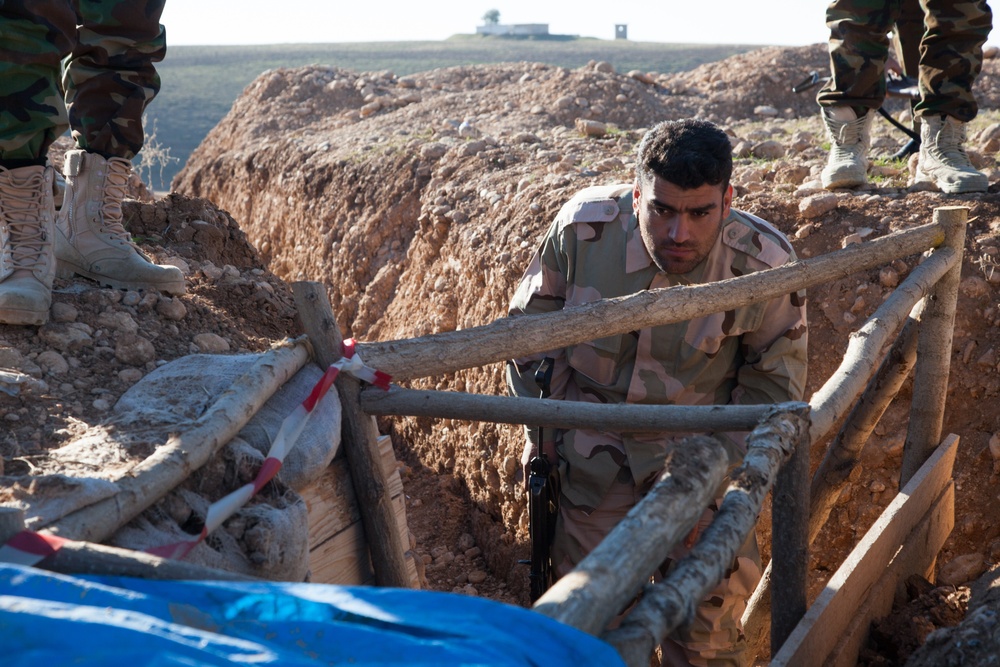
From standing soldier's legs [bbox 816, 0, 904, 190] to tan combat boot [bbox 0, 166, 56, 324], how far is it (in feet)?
10.4

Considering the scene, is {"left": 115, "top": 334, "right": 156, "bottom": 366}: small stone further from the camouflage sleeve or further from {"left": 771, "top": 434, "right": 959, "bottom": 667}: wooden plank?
{"left": 771, "top": 434, "right": 959, "bottom": 667}: wooden plank

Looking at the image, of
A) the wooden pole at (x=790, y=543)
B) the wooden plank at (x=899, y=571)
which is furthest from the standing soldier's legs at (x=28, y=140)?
the wooden plank at (x=899, y=571)

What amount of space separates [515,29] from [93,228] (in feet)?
91.5

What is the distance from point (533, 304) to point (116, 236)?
133 centimetres

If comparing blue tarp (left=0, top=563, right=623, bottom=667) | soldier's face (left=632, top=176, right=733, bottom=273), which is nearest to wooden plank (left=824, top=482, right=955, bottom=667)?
soldier's face (left=632, top=176, right=733, bottom=273)

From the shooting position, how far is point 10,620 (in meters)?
0.98

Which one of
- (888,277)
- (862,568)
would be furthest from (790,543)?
(888,277)

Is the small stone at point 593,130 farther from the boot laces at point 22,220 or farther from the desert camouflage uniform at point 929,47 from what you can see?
the boot laces at point 22,220

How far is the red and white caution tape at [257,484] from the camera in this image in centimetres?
116

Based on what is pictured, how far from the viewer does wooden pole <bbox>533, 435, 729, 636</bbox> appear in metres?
1.06

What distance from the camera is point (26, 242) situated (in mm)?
2422

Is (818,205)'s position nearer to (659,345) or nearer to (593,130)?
(659,345)

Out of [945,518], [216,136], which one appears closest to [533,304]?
[945,518]

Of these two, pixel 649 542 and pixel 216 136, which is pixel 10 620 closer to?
pixel 649 542
